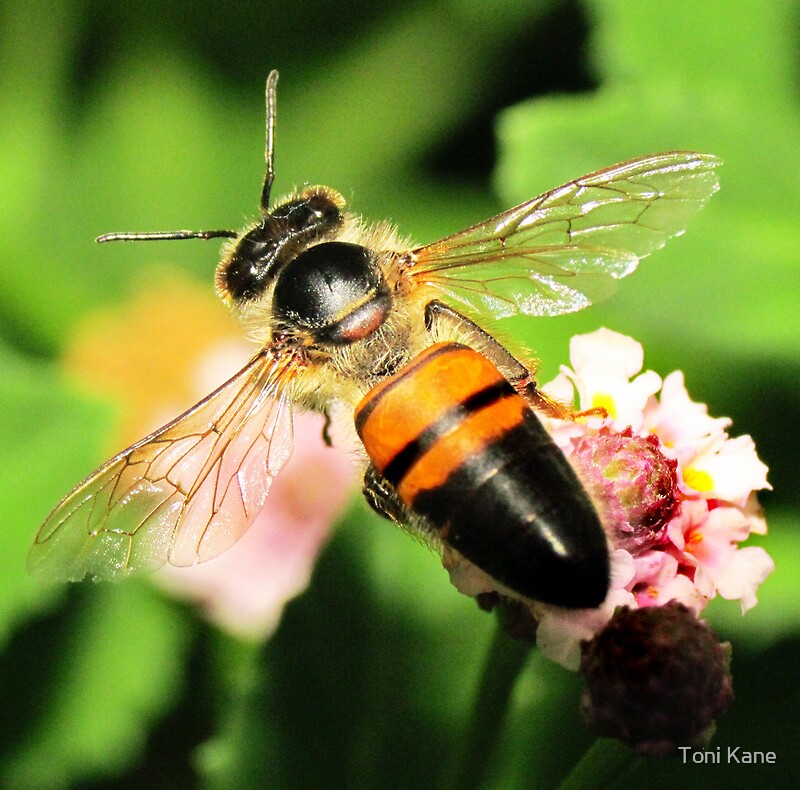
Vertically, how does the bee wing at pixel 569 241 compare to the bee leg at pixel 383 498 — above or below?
above

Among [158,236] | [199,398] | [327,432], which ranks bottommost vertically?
[327,432]

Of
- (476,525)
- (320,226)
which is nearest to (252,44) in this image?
(320,226)

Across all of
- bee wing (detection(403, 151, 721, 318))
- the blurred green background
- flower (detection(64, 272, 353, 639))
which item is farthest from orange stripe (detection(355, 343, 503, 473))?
the blurred green background

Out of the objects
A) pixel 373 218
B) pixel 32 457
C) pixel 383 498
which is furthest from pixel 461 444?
pixel 373 218

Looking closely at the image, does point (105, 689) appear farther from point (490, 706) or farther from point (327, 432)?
point (490, 706)

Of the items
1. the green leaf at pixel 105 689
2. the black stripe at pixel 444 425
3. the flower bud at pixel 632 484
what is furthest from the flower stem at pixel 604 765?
the green leaf at pixel 105 689

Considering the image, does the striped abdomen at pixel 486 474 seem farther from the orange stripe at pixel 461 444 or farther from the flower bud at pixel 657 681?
the flower bud at pixel 657 681

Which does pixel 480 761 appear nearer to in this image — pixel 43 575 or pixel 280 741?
pixel 280 741
